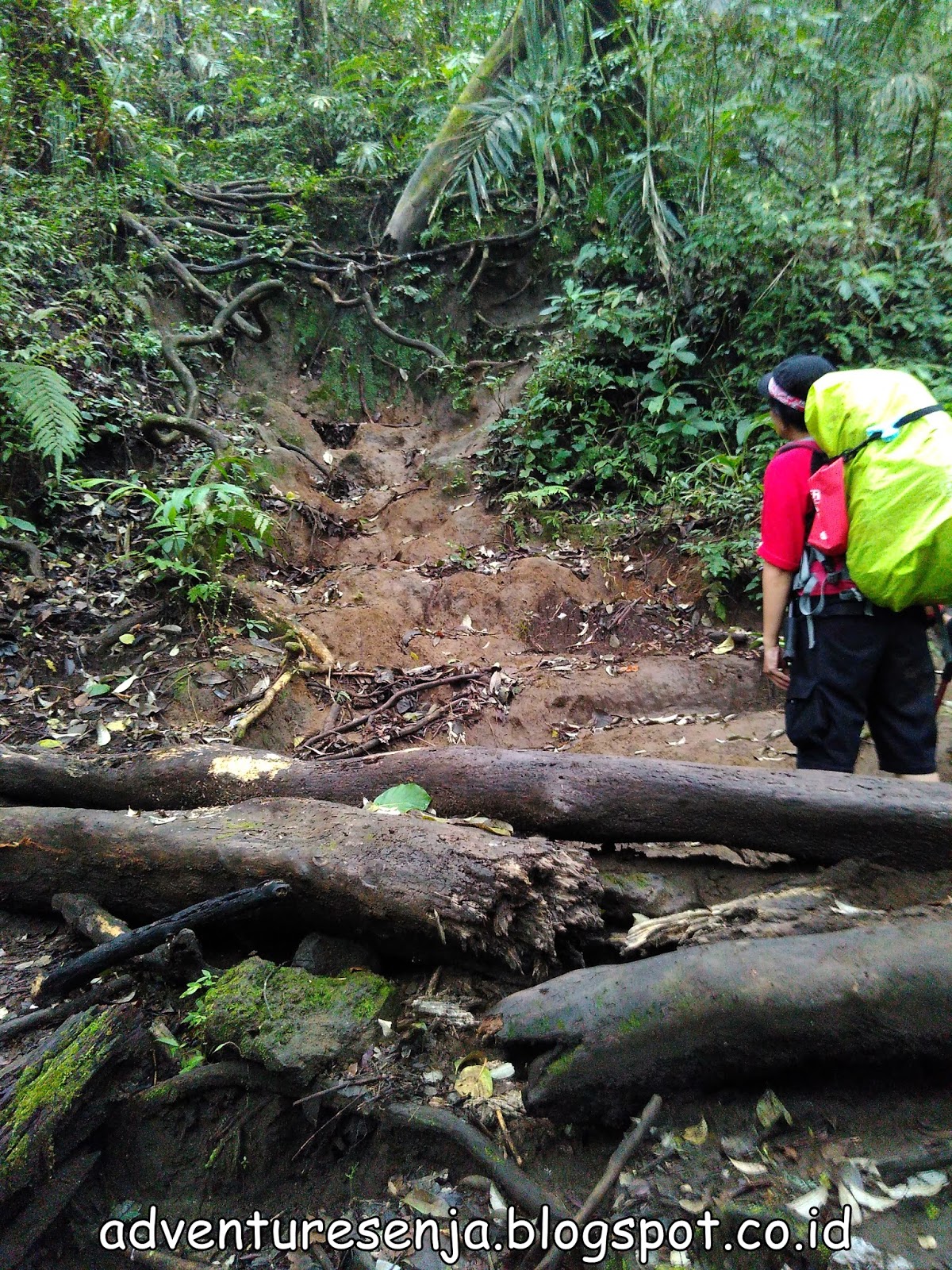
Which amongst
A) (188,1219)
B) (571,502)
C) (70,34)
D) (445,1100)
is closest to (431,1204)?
(445,1100)

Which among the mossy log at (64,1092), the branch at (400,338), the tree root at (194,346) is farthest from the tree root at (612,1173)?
the branch at (400,338)

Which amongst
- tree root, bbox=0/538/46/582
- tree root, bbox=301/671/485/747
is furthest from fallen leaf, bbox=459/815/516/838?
tree root, bbox=0/538/46/582

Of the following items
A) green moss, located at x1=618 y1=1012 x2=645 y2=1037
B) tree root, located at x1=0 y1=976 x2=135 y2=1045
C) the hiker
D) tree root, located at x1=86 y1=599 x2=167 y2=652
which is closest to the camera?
Result: green moss, located at x1=618 y1=1012 x2=645 y2=1037

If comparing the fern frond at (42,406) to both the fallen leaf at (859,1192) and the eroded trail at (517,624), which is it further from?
the fallen leaf at (859,1192)

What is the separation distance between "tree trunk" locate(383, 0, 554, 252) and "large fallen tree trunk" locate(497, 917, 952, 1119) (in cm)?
769

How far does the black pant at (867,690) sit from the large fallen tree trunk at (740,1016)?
1.07 meters

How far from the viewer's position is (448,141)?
786cm

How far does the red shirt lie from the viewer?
259 centimetres

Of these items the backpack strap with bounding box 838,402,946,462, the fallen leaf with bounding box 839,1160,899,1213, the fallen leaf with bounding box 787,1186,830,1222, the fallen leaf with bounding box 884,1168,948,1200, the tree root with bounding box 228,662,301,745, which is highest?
the backpack strap with bounding box 838,402,946,462

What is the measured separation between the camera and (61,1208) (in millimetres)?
1514

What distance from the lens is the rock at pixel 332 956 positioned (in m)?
2.02

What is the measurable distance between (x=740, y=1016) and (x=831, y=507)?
66.8 inches

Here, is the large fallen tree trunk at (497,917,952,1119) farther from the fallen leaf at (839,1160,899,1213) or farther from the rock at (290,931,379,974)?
the rock at (290,931,379,974)

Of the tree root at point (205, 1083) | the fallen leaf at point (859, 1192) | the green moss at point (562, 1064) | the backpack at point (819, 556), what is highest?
the backpack at point (819, 556)
